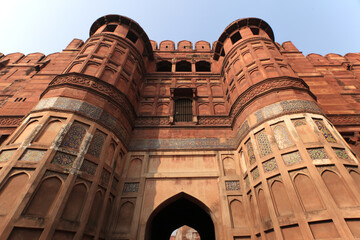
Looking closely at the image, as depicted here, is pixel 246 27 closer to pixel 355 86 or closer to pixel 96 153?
pixel 355 86

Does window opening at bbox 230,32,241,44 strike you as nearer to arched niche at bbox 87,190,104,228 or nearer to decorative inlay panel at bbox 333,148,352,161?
decorative inlay panel at bbox 333,148,352,161

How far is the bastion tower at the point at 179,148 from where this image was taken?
16.9 feet

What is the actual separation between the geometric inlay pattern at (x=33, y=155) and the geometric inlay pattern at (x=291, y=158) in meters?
7.47

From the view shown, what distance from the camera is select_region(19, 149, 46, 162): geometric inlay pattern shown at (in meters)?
5.62

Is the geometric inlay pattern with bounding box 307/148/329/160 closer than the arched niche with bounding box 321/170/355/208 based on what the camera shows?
No

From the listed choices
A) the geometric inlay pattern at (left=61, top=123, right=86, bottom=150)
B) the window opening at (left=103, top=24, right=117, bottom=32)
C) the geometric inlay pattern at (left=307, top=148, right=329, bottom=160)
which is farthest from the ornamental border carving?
the geometric inlay pattern at (left=307, top=148, right=329, bottom=160)

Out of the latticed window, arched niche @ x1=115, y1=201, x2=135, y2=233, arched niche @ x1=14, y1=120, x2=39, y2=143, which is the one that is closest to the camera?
arched niche @ x1=14, y1=120, x2=39, y2=143

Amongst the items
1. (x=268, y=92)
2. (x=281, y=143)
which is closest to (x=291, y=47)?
(x=268, y=92)

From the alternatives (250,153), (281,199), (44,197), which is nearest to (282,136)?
(250,153)

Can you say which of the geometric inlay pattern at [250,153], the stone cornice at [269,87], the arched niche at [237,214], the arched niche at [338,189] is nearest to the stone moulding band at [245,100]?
the stone cornice at [269,87]

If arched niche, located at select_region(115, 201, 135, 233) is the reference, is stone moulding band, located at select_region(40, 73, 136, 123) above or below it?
above

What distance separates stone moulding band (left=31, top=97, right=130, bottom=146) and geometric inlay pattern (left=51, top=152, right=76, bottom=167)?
5.41 feet

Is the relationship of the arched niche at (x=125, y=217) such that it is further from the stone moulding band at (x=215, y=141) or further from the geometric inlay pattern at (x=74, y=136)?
the geometric inlay pattern at (x=74, y=136)

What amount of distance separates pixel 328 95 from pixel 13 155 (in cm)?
1450
